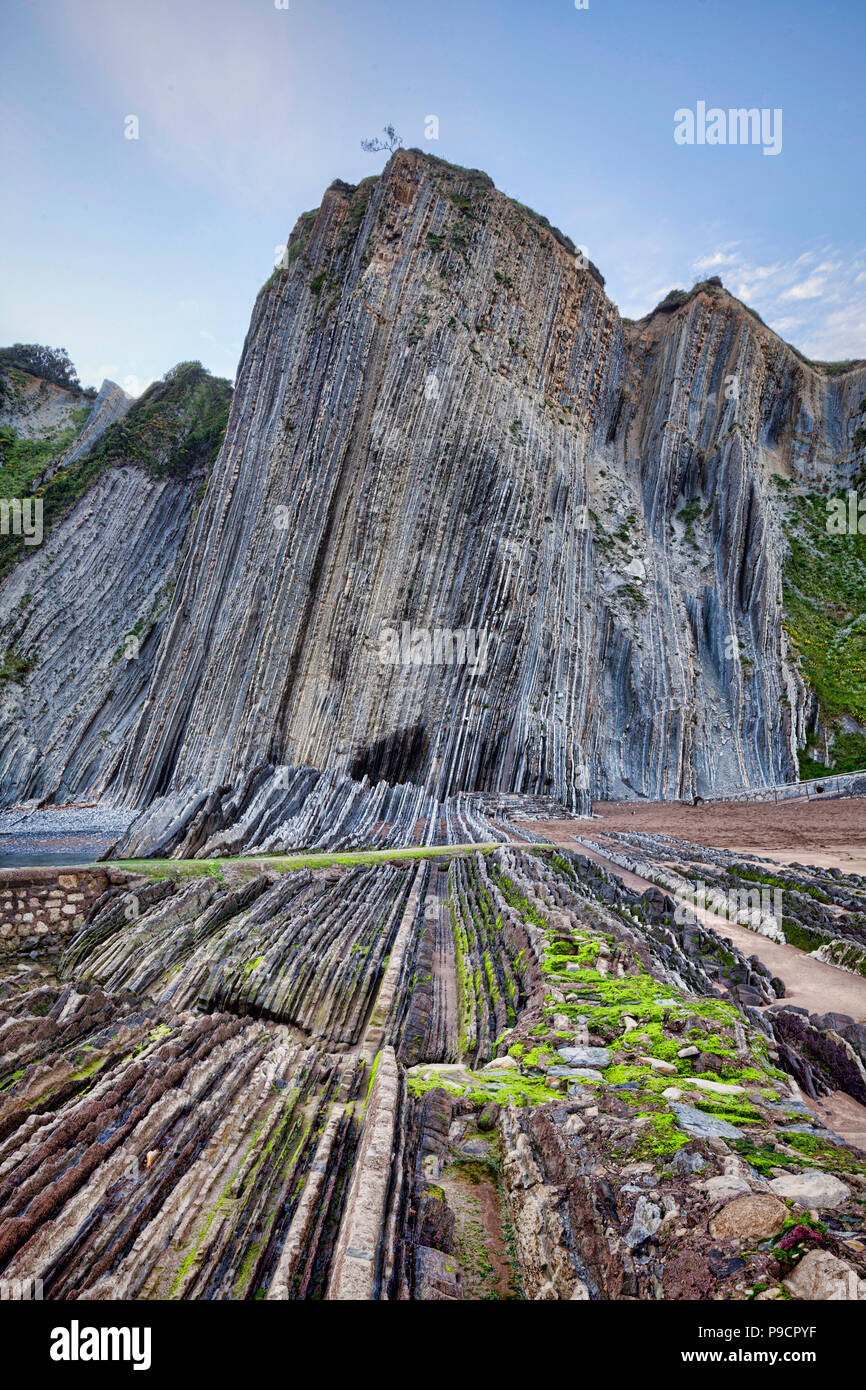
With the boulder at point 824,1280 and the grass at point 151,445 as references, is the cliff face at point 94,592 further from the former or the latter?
the boulder at point 824,1280

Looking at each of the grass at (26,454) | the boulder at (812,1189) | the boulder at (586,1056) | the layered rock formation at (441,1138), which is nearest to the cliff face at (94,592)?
the grass at (26,454)

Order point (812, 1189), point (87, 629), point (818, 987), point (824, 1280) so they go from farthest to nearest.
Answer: point (87, 629) < point (818, 987) < point (812, 1189) < point (824, 1280)

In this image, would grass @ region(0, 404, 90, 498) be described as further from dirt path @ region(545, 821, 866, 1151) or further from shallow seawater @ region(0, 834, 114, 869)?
dirt path @ region(545, 821, 866, 1151)

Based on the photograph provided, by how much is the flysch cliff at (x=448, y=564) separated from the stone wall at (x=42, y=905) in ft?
37.7

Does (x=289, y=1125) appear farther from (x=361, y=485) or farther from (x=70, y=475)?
(x=70, y=475)

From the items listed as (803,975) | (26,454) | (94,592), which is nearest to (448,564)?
(94,592)

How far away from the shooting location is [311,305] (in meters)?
35.2

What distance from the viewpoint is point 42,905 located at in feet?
37.8

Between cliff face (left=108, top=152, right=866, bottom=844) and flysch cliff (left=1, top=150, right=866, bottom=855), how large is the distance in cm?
14

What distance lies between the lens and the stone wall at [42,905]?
440 inches

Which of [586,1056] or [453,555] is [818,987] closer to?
[586,1056]

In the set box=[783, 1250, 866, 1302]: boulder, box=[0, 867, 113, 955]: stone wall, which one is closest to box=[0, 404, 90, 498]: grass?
box=[0, 867, 113, 955]: stone wall

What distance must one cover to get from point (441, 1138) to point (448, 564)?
27.7 meters

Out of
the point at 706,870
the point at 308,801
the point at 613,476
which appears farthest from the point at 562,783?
the point at 613,476
